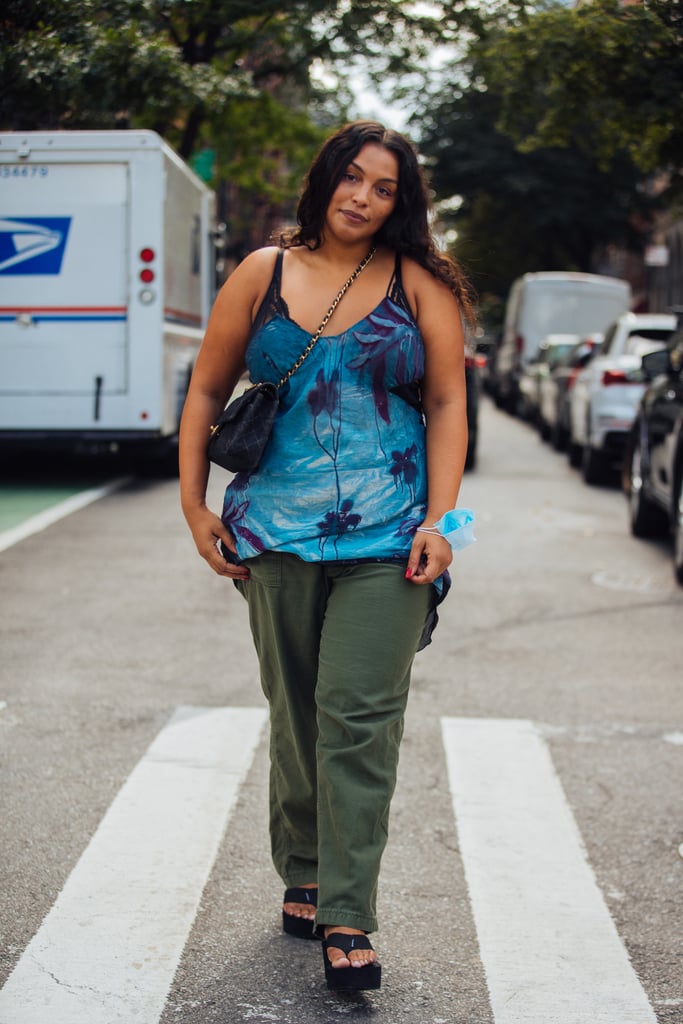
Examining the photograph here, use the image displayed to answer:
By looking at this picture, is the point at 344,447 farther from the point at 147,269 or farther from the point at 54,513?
the point at 147,269

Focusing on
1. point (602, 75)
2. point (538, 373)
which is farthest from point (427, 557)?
point (538, 373)

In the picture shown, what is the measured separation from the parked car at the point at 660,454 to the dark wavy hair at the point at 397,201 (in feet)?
19.9

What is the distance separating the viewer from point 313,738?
354cm

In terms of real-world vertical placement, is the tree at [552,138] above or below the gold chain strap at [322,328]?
above

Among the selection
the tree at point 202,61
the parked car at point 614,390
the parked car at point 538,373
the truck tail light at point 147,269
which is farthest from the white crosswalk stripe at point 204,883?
the parked car at point 538,373

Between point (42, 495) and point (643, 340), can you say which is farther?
point (643, 340)

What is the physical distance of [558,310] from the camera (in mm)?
30250

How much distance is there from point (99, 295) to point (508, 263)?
47571 millimetres

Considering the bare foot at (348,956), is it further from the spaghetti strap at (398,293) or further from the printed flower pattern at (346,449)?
the spaghetti strap at (398,293)

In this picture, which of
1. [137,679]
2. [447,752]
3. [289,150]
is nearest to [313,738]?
[447,752]

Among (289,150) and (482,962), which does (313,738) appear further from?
(289,150)

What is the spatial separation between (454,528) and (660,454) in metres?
7.27

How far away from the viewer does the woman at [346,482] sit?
329cm

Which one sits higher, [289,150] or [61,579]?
[289,150]
